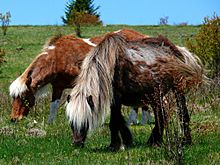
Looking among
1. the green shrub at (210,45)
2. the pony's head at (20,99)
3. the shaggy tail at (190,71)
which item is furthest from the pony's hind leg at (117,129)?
the green shrub at (210,45)

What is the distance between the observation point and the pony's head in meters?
13.7

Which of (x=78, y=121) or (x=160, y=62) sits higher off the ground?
(x=160, y=62)

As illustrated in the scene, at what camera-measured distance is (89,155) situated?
8.67 metres

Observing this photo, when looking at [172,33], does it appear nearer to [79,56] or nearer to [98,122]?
[79,56]

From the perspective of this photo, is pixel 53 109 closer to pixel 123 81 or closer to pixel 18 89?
pixel 18 89

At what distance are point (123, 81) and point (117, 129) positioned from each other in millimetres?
827

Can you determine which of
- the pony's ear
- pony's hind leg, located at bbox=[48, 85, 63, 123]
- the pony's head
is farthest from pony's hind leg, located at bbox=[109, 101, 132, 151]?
the pony's head

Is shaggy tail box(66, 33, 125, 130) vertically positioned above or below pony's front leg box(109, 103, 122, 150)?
above

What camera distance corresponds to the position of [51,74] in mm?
14102

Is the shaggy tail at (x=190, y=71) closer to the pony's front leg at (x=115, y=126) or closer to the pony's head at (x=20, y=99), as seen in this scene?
the pony's front leg at (x=115, y=126)

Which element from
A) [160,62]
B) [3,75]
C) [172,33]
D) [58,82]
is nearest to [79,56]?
[58,82]

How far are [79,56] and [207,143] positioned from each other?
5713mm

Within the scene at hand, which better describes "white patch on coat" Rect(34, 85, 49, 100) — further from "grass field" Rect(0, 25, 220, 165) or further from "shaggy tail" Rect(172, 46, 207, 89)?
"shaggy tail" Rect(172, 46, 207, 89)

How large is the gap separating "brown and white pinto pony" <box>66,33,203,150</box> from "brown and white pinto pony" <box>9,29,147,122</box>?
374 centimetres
